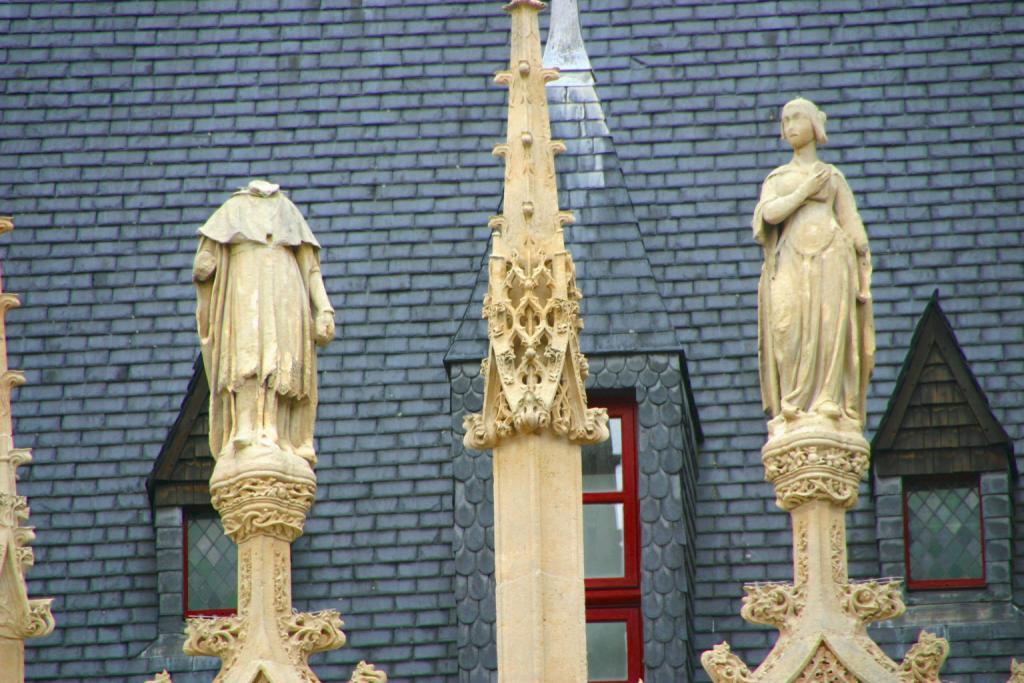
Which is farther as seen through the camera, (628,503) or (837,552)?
(628,503)

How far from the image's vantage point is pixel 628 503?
3794 centimetres

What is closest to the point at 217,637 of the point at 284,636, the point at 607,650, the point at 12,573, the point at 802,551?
the point at 284,636

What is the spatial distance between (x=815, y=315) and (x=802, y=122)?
5.84ft

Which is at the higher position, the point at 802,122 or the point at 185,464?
the point at 802,122

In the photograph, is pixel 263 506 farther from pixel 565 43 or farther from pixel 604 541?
pixel 565 43

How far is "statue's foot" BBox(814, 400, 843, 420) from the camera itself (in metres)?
32.3

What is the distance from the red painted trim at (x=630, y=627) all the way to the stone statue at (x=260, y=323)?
5382mm

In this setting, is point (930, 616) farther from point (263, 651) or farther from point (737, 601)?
point (263, 651)

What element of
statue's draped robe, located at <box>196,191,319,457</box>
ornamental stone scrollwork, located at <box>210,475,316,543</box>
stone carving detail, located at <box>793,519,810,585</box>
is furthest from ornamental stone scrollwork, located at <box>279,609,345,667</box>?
stone carving detail, located at <box>793,519,810,585</box>

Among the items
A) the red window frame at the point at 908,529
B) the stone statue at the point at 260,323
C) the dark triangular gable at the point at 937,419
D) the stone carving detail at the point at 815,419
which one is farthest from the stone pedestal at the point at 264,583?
the dark triangular gable at the point at 937,419

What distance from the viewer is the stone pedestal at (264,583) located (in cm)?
3181

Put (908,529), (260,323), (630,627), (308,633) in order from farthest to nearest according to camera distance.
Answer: (908,529)
(630,627)
(260,323)
(308,633)

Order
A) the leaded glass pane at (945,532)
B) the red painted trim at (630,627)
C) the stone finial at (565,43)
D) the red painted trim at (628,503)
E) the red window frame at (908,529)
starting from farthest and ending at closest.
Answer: the stone finial at (565,43) < the leaded glass pane at (945,532) < the red window frame at (908,529) < the red painted trim at (628,503) < the red painted trim at (630,627)

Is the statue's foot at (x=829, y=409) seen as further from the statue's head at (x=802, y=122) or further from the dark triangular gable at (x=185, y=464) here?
the dark triangular gable at (x=185, y=464)
